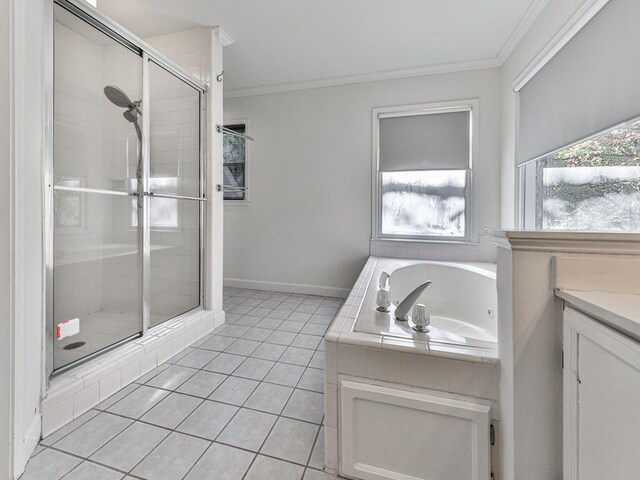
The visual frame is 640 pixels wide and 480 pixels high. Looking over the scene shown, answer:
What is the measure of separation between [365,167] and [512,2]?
5.65 feet

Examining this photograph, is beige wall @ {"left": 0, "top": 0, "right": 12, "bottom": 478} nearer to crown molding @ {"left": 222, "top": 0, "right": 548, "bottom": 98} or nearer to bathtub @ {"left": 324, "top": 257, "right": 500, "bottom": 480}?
bathtub @ {"left": 324, "top": 257, "right": 500, "bottom": 480}

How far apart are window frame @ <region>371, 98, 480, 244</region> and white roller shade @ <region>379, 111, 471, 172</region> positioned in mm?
41

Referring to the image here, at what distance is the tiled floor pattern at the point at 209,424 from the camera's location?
1094mm

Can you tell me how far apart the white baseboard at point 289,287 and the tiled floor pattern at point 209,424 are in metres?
1.23

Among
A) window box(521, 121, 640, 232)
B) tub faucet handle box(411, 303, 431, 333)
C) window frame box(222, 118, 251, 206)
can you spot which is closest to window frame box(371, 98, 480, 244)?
window box(521, 121, 640, 232)

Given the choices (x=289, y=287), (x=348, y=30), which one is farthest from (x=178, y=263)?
(x=348, y=30)

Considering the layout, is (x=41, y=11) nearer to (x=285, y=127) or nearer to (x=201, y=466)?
(x=201, y=466)

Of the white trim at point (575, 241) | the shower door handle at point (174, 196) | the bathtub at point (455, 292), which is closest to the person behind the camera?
the white trim at point (575, 241)

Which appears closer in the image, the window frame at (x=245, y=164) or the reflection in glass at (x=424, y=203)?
the reflection in glass at (x=424, y=203)

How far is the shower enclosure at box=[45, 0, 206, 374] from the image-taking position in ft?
5.52

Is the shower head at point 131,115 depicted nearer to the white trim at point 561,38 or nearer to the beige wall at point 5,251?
the beige wall at point 5,251

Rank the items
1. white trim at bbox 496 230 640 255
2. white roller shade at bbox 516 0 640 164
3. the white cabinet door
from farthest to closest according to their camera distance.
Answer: white roller shade at bbox 516 0 640 164 → white trim at bbox 496 230 640 255 → the white cabinet door

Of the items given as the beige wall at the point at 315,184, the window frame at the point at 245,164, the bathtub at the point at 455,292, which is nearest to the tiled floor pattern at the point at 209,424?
the bathtub at the point at 455,292

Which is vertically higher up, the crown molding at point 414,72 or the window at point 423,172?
the crown molding at point 414,72
